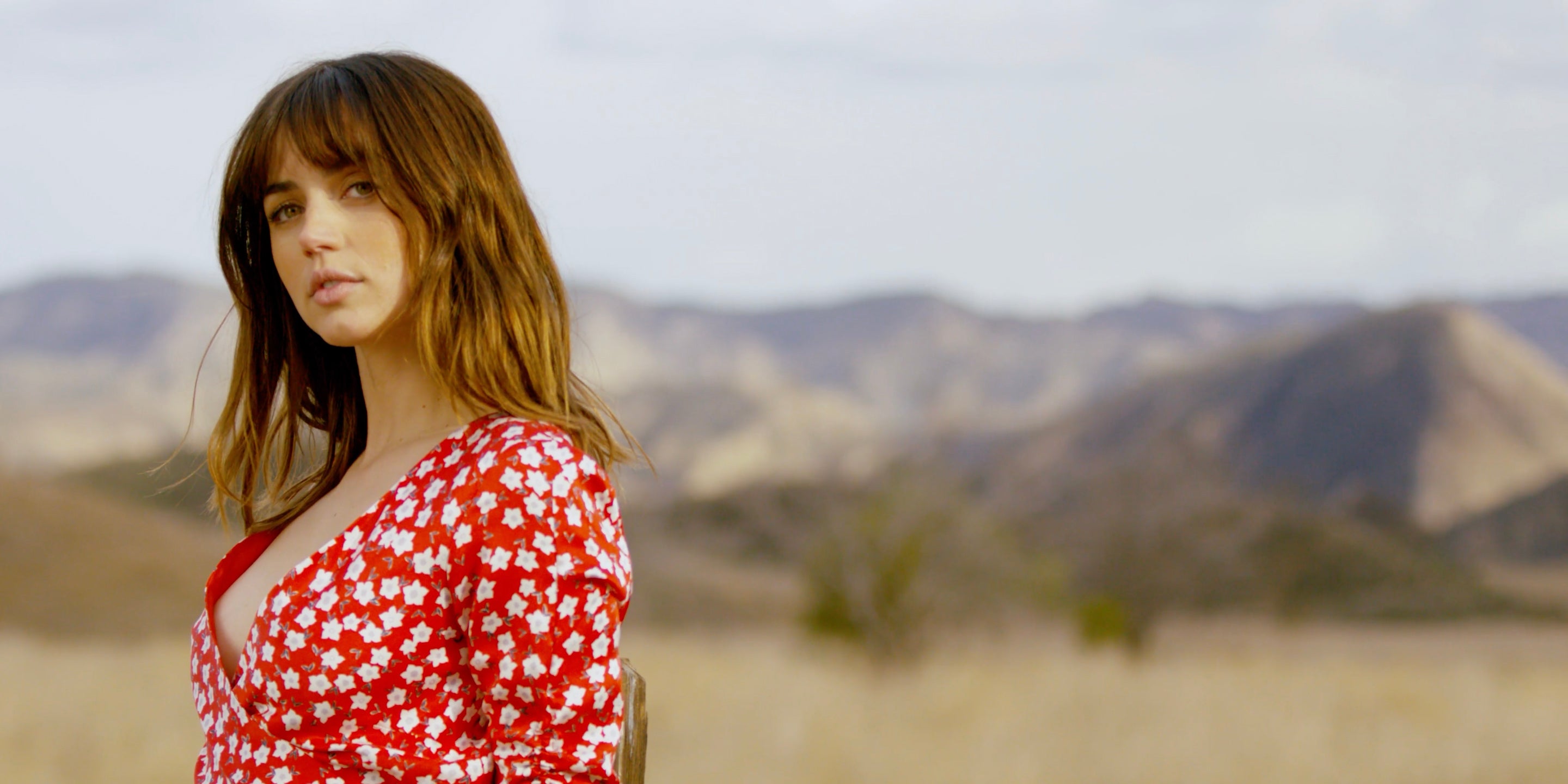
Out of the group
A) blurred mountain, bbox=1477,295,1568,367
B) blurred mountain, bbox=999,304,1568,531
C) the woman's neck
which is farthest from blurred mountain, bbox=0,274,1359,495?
the woman's neck

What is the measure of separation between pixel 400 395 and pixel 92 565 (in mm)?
32641

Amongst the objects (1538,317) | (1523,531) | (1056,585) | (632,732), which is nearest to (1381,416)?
(1523,531)

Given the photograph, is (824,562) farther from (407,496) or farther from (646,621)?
(407,496)

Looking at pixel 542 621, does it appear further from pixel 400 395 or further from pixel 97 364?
pixel 97 364

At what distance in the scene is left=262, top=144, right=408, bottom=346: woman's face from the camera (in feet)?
5.27

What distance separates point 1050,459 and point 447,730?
67935 mm

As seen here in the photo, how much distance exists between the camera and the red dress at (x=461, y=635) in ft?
4.69

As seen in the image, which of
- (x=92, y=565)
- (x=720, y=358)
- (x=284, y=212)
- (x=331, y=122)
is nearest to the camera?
(x=331, y=122)

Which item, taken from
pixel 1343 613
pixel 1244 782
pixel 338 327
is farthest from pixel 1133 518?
pixel 338 327

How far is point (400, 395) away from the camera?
1737 millimetres

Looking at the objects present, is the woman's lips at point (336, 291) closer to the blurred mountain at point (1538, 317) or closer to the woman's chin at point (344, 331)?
the woman's chin at point (344, 331)

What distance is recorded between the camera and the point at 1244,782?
1145cm

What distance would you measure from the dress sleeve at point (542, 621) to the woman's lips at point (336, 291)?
0.97 ft

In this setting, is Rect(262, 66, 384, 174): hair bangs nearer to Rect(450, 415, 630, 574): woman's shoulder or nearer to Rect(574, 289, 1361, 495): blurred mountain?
Rect(450, 415, 630, 574): woman's shoulder
